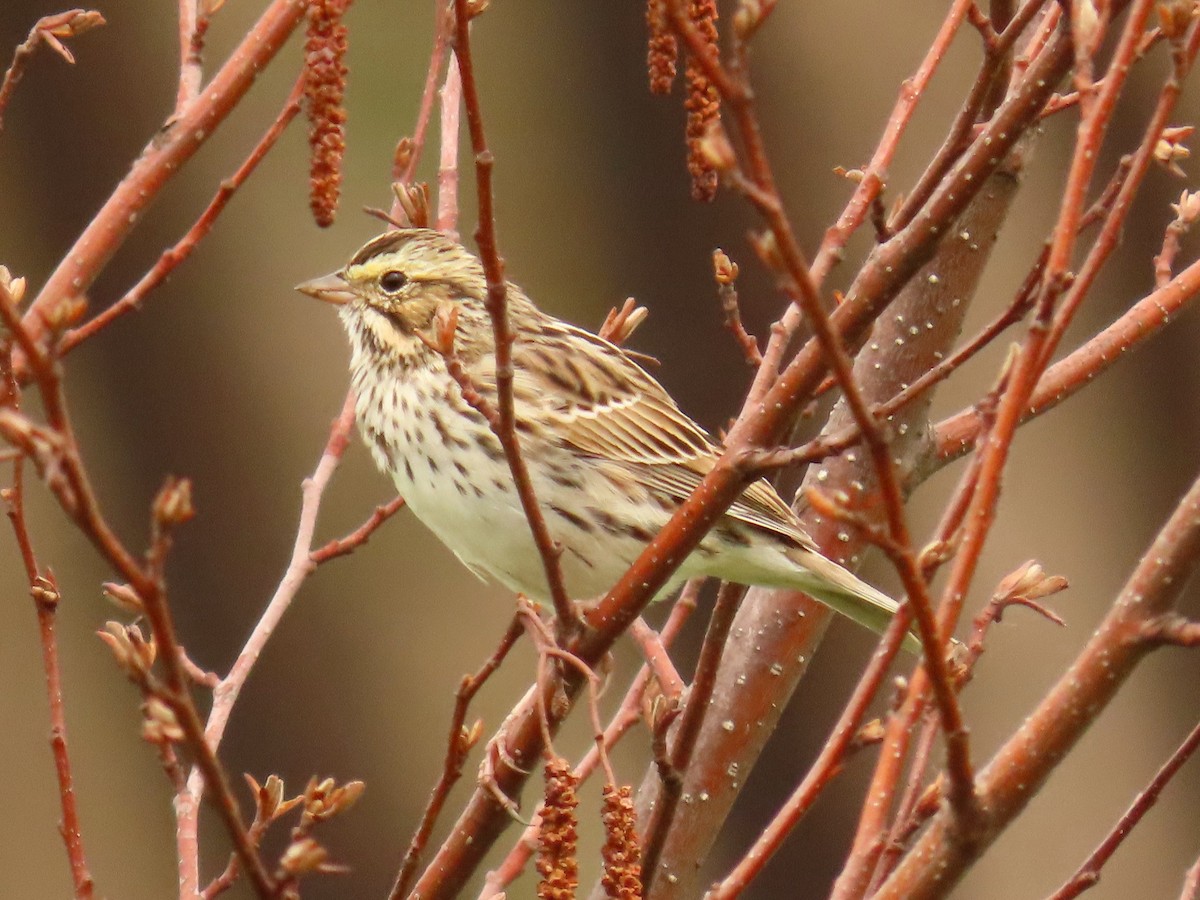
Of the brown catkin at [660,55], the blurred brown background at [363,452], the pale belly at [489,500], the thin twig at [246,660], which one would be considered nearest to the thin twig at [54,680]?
the thin twig at [246,660]

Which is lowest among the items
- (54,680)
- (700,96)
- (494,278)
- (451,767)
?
(54,680)

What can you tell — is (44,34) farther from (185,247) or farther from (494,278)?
(494,278)

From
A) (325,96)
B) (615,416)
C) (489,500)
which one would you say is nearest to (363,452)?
(615,416)

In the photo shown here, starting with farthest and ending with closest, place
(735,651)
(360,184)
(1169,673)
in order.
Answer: (1169,673)
(360,184)
(735,651)

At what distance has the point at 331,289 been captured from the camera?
351 cm

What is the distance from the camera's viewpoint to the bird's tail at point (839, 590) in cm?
306

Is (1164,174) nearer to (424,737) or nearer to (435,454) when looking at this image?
(424,737)

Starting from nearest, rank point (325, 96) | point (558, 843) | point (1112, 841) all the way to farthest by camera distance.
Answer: point (558, 843) < point (1112, 841) < point (325, 96)

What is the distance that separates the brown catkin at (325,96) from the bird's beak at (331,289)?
1.42 meters

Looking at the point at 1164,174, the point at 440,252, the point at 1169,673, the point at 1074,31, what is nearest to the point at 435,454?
the point at 440,252

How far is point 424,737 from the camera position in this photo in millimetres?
5488

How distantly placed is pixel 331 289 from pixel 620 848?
1966mm

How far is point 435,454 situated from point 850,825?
Result: 9.36ft

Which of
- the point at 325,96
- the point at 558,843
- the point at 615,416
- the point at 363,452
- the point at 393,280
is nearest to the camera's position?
the point at 558,843
